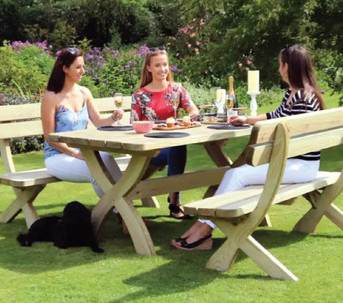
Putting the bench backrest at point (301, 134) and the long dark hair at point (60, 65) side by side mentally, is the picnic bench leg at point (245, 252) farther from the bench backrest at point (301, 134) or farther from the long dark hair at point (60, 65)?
the long dark hair at point (60, 65)

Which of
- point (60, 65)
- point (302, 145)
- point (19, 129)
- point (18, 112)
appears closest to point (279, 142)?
point (302, 145)

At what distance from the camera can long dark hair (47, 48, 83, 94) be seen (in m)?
5.93

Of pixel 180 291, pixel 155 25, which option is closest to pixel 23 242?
pixel 180 291

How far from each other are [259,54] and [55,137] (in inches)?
223

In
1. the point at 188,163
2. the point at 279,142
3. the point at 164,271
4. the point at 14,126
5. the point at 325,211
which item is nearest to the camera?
the point at 279,142

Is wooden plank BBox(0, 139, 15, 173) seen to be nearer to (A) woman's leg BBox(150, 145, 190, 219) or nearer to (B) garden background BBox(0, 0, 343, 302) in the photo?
(B) garden background BBox(0, 0, 343, 302)

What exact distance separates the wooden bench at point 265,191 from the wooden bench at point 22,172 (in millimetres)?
1756

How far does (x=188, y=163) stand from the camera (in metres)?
8.97

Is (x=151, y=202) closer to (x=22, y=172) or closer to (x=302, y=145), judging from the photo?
(x=22, y=172)

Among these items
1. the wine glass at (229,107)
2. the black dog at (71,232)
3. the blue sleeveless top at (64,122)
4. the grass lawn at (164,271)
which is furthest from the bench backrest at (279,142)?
the blue sleeveless top at (64,122)

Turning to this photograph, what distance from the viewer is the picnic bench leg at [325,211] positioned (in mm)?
5371

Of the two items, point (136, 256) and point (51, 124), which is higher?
point (51, 124)

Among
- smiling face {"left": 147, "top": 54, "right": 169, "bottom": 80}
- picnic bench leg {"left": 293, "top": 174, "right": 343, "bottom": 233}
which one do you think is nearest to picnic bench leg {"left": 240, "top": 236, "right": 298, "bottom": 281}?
picnic bench leg {"left": 293, "top": 174, "right": 343, "bottom": 233}

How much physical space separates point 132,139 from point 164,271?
93 centimetres
